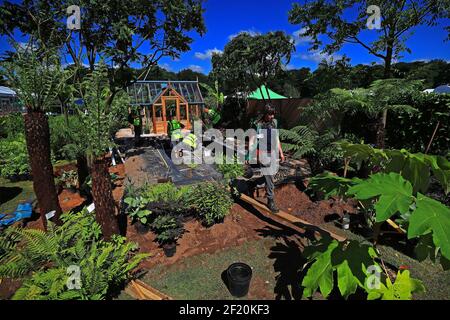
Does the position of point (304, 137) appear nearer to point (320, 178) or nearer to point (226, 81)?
point (320, 178)

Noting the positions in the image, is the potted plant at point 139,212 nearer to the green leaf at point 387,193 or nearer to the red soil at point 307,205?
the red soil at point 307,205

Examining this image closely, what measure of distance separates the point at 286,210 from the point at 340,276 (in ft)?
12.7

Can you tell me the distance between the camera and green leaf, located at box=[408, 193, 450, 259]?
130cm

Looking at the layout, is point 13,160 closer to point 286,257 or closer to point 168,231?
point 168,231

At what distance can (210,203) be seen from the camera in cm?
482

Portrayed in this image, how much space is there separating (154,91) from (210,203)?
15.9 metres

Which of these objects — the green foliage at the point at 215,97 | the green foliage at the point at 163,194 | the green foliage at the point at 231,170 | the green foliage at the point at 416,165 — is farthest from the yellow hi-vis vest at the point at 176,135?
the green foliage at the point at 215,97

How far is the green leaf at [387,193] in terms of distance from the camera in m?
1.42

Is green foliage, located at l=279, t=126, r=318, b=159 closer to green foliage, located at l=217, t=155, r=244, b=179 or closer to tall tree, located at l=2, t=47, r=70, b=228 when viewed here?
green foliage, located at l=217, t=155, r=244, b=179

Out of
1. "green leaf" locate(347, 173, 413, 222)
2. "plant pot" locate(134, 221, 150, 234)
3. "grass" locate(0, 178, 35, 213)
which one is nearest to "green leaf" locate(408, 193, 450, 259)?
"green leaf" locate(347, 173, 413, 222)

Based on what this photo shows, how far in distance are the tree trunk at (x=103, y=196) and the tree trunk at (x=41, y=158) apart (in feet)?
3.99

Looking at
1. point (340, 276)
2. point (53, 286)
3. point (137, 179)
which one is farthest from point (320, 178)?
point (137, 179)

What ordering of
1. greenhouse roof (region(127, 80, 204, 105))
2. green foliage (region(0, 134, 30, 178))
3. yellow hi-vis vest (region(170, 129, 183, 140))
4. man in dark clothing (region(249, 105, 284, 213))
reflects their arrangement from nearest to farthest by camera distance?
man in dark clothing (region(249, 105, 284, 213))
green foliage (region(0, 134, 30, 178))
yellow hi-vis vest (region(170, 129, 183, 140))
greenhouse roof (region(127, 80, 204, 105))

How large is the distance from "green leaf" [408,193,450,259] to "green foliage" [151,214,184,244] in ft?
11.8
